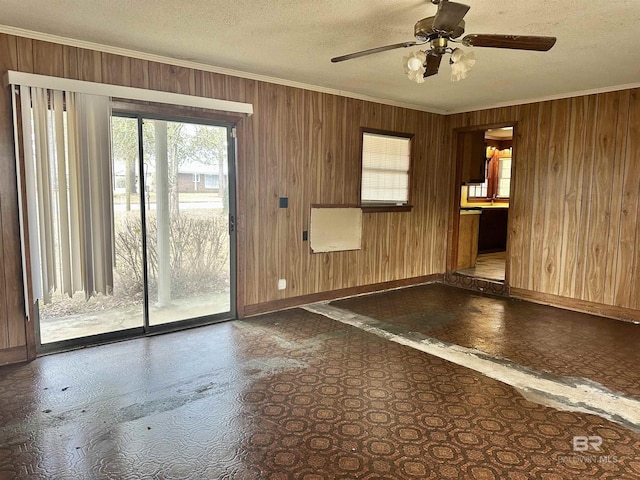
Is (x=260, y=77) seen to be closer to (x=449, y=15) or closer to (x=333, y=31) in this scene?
(x=333, y=31)

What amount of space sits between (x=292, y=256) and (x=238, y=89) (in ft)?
6.22

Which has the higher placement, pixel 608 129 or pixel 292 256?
pixel 608 129

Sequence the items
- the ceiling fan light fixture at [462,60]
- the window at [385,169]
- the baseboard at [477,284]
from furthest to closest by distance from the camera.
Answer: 1. the baseboard at [477,284]
2. the window at [385,169]
3. the ceiling fan light fixture at [462,60]

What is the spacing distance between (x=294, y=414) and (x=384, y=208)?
3.70 meters

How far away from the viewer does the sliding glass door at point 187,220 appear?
156 inches

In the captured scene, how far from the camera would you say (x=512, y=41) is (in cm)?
254

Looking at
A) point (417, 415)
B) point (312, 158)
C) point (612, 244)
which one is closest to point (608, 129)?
point (612, 244)

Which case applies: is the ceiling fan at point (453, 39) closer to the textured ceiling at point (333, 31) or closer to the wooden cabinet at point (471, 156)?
the textured ceiling at point (333, 31)

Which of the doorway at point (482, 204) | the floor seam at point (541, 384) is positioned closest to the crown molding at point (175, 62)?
the doorway at point (482, 204)

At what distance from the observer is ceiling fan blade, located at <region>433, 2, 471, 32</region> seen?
2242mm

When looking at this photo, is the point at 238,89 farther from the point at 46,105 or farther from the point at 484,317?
the point at 484,317

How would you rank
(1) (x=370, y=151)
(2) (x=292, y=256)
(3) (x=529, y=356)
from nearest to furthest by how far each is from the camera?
(3) (x=529, y=356) < (2) (x=292, y=256) < (1) (x=370, y=151)

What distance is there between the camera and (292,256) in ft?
16.3

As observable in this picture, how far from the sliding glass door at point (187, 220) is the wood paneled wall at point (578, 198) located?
3.80 meters
